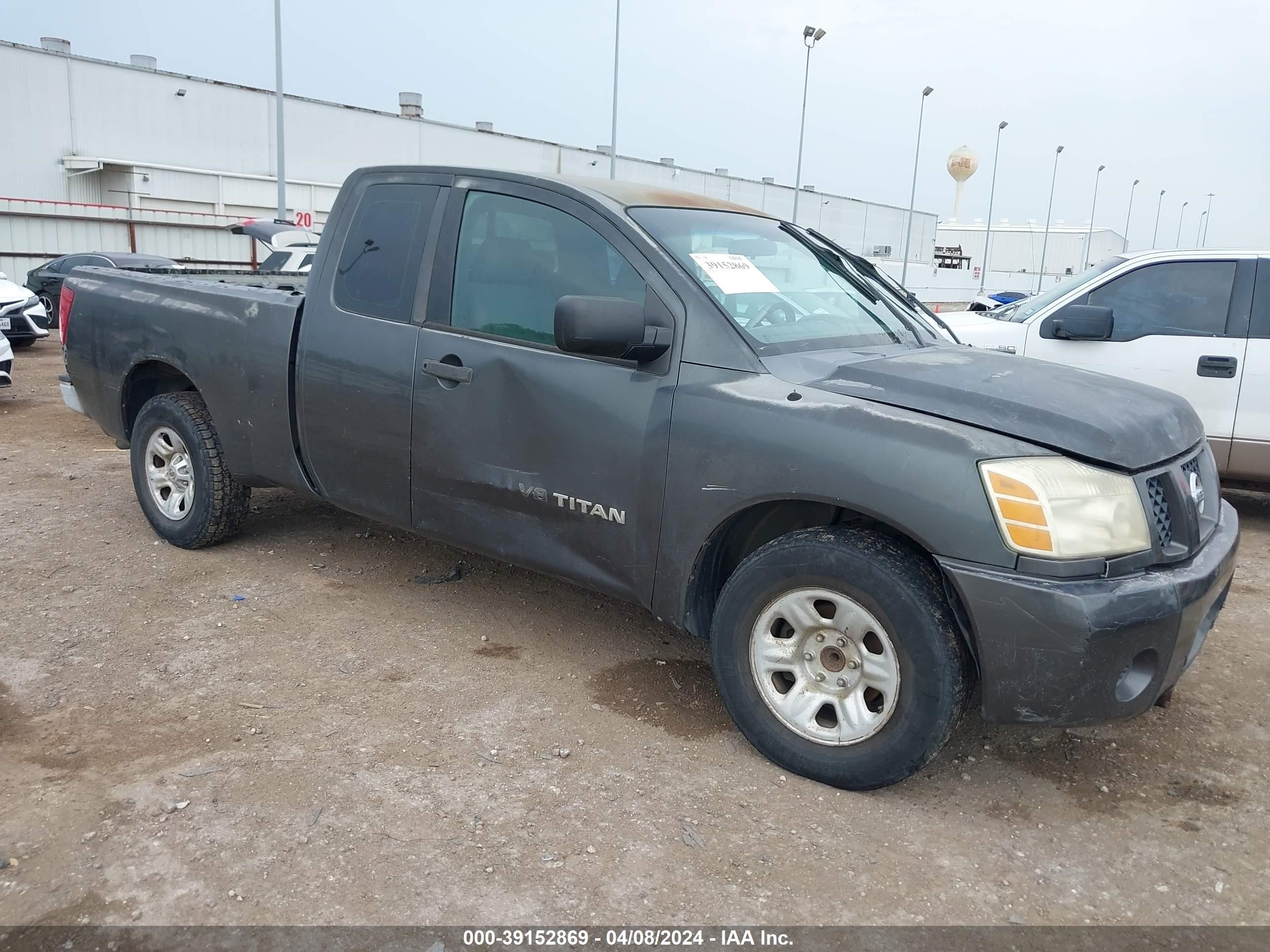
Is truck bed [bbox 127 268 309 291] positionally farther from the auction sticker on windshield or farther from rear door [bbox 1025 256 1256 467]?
rear door [bbox 1025 256 1256 467]

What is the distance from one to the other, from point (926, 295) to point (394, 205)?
30.6 metres

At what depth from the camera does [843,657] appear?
10.1 ft

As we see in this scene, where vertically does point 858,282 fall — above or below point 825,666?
above

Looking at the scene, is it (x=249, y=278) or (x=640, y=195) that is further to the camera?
(x=249, y=278)

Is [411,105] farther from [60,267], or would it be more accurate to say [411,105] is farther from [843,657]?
[843,657]

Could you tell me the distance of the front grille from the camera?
2.90m

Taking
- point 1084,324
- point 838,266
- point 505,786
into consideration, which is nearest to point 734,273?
point 838,266

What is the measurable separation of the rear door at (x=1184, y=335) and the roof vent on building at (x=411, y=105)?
38833 millimetres

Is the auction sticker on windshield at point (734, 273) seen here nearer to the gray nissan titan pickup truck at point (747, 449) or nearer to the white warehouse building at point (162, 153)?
the gray nissan titan pickup truck at point (747, 449)

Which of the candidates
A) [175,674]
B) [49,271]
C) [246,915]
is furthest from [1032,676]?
[49,271]

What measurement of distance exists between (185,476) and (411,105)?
39.9m

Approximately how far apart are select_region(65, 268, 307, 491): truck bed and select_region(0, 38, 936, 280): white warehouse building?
18.8 m

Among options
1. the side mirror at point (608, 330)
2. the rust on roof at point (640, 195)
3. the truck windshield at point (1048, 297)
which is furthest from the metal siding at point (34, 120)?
the side mirror at point (608, 330)

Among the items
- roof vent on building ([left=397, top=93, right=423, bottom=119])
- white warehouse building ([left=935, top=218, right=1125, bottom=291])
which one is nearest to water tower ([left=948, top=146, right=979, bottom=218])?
white warehouse building ([left=935, top=218, right=1125, bottom=291])
